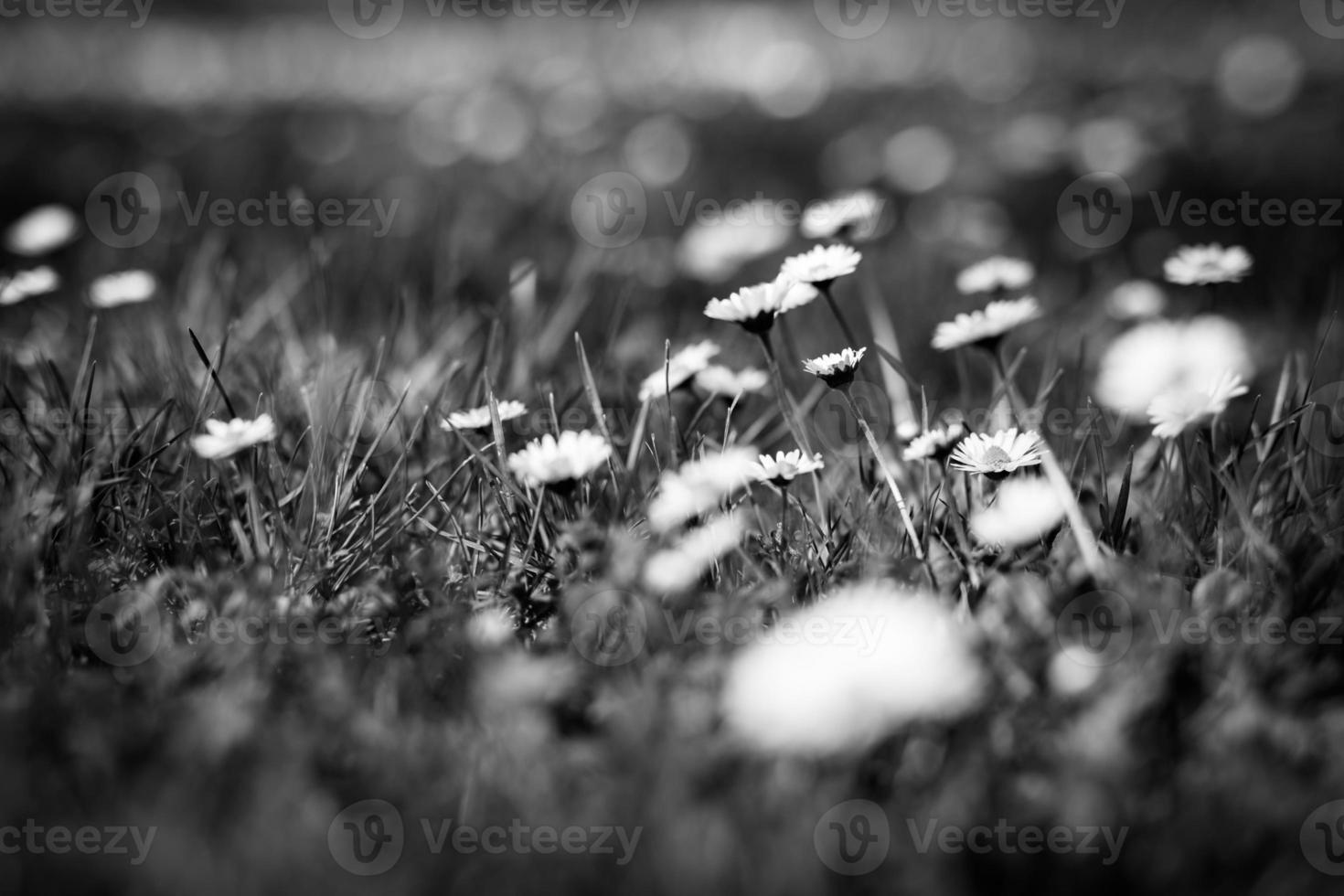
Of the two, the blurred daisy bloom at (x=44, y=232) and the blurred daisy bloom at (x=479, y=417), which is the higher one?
the blurred daisy bloom at (x=44, y=232)

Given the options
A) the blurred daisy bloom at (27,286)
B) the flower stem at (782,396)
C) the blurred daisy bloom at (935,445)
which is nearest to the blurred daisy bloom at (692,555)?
the flower stem at (782,396)

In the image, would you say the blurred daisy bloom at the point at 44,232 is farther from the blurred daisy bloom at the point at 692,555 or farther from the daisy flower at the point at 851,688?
the daisy flower at the point at 851,688

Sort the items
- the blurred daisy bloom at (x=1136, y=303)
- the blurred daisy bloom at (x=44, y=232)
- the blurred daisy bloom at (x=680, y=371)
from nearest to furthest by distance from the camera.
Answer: the blurred daisy bloom at (x=680, y=371) → the blurred daisy bloom at (x=1136, y=303) → the blurred daisy bloom at (x=44, y=232)

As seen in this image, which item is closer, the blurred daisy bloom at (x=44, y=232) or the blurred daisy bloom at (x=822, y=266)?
the blurred daisy bloom at (x=822, y=266)

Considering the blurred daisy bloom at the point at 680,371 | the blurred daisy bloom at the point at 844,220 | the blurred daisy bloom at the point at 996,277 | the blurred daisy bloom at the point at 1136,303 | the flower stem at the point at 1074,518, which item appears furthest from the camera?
the blurred daisy bloom at the point at 1136,303

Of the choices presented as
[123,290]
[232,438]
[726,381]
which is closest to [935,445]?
[726,381]

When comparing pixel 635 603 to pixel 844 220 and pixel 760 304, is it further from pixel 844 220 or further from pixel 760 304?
pixel 844 220

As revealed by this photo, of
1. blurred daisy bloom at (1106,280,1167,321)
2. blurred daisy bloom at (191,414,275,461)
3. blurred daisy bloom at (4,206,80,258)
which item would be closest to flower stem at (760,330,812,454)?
blurred daisy bloom at (191,414,275,461)
